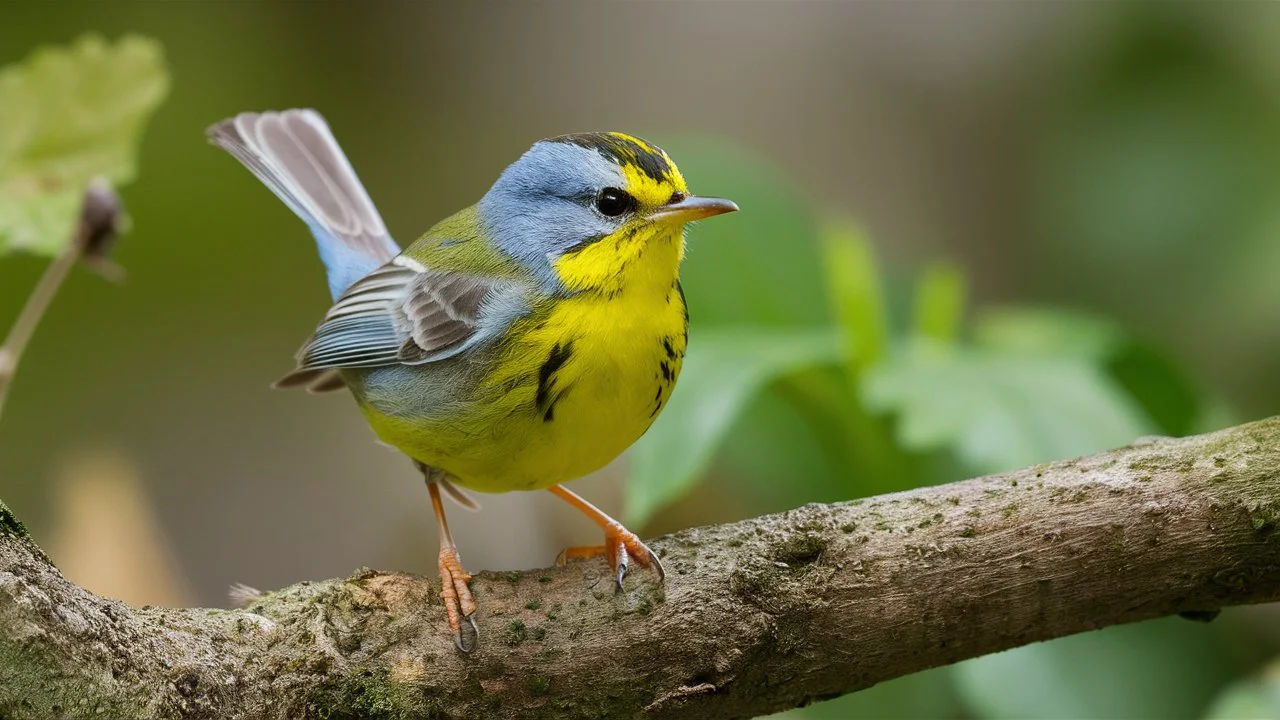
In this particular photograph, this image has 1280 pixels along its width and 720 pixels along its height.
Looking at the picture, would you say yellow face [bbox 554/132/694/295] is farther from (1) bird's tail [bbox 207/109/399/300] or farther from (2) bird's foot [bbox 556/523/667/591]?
(1) bird's tail [bbox 207/109/399/300]

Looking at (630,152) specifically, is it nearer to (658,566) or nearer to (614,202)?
(614,202)

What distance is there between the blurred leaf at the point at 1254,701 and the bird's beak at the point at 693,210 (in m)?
1.65

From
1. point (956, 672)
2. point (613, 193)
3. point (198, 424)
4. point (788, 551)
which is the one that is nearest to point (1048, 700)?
point (956, 672)

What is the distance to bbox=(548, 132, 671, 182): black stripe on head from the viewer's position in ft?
9.95

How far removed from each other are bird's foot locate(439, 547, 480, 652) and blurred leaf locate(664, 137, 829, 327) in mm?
2177

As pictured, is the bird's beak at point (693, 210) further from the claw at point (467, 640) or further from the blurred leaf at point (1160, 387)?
the blurred leaf at point (1160, 387)

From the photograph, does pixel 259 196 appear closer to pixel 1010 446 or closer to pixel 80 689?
pixel 1010 446

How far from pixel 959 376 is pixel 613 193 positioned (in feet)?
4.51

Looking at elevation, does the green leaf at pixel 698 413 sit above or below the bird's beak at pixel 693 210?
below

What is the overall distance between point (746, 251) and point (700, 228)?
0.21 m

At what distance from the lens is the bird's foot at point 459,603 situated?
234cm

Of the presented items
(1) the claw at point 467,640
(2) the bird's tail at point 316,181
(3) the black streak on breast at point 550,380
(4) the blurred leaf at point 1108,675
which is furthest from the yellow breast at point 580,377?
(4) the blurred leaf at point 1108,675

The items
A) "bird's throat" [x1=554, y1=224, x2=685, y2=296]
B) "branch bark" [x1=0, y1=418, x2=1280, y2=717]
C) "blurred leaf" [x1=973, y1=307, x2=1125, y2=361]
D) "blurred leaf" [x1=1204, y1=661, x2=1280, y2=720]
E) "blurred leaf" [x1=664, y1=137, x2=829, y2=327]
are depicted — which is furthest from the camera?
"blurred leaf" [x1=664, y1=137, x2=829, y2=327]

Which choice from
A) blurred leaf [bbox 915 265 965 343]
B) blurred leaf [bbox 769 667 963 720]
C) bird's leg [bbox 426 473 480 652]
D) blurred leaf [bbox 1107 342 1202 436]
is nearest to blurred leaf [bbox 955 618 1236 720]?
blurred leaf [bbox 769 667 963 720]
